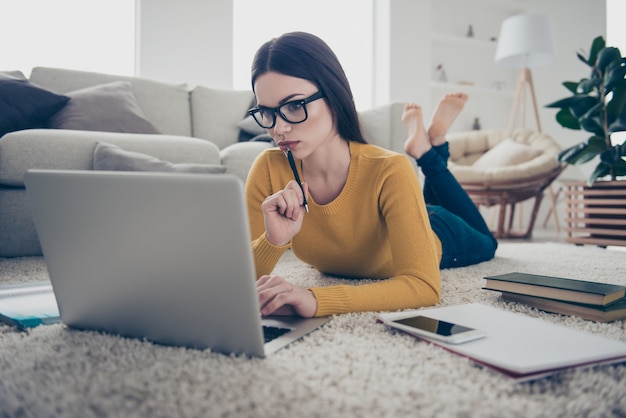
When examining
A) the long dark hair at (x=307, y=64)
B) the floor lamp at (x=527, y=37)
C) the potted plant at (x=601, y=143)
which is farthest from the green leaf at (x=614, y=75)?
the long dark hair at (x=307, y=64)

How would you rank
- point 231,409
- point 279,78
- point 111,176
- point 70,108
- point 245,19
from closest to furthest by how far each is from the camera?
point 231,409, point 111,176, point 279,78, point 70,108, point 245,19

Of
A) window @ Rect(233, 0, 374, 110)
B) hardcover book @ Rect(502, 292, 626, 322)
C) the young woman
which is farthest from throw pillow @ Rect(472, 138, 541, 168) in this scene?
hardcover book @ Rect(502, 292, 626, 322)

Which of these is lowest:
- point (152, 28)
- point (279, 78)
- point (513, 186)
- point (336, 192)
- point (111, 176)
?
point (513, 186)

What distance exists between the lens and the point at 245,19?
13.7ft

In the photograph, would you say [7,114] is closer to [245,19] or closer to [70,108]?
[70,108]

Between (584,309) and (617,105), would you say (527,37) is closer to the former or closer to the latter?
(617,105)

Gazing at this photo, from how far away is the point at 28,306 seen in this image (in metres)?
0.98

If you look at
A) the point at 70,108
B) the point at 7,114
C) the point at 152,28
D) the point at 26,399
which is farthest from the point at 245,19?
the point at 26,399

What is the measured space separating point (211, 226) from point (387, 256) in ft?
2.62

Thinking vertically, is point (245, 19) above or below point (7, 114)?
above

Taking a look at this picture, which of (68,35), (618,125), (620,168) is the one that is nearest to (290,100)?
(618,125)

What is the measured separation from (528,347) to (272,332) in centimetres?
42

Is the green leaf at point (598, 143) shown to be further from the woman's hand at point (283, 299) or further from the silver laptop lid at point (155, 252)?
the silver laptop lid at point (155, 252)

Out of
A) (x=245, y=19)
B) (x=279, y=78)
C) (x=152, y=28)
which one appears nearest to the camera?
(x=279, y=78)
